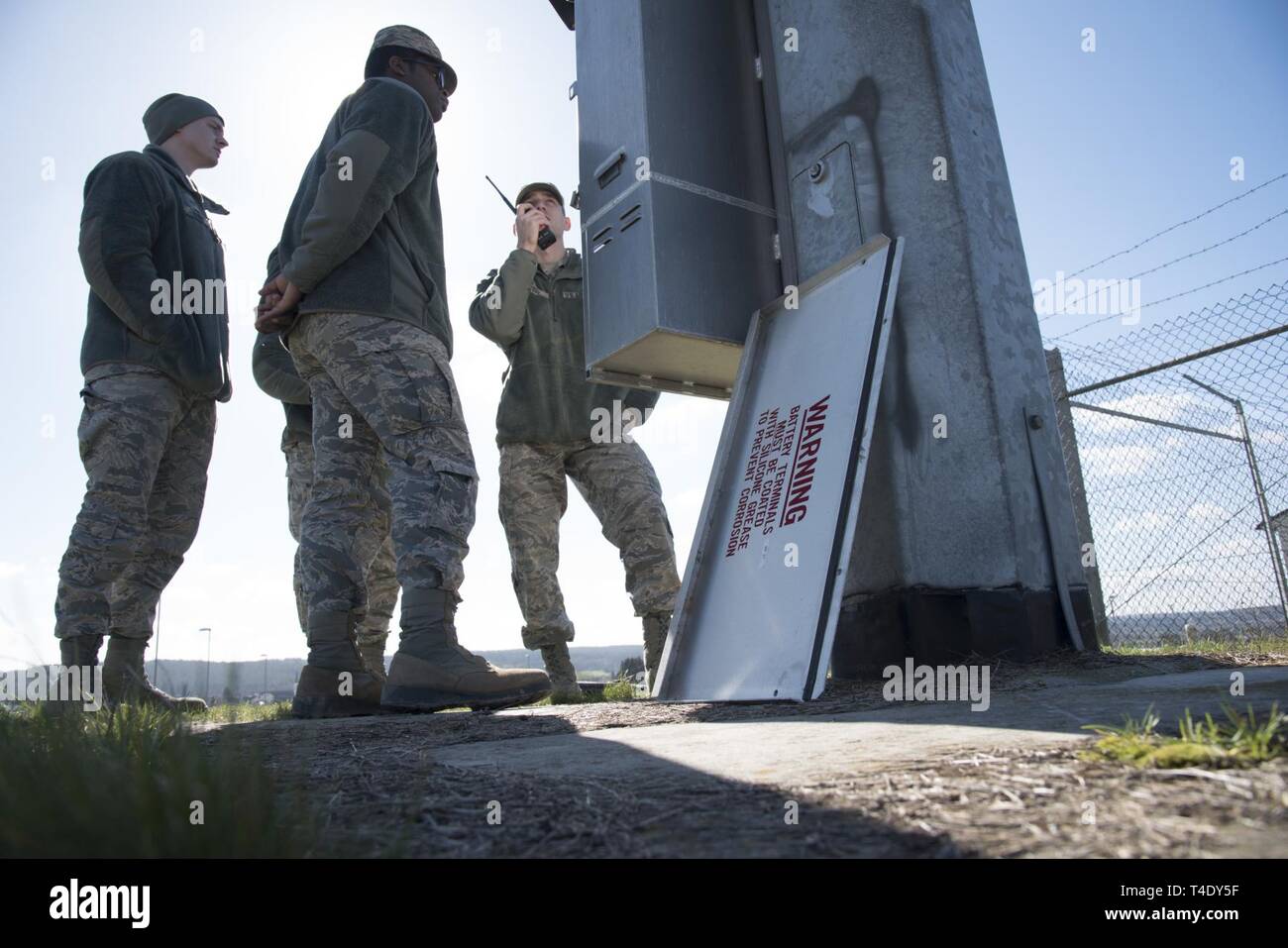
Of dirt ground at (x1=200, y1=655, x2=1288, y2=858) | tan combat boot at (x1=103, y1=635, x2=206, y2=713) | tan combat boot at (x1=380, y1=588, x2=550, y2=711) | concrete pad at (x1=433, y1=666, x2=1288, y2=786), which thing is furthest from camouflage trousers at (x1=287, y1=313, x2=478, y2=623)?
dirt ground at (x1=200, y1=655, x2=1288, y2=858)

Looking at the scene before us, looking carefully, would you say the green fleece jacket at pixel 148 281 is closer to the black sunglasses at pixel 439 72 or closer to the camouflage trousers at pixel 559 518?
the black sunglasses at pixel 439 72

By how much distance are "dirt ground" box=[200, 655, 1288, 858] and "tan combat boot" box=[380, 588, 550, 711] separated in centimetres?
108

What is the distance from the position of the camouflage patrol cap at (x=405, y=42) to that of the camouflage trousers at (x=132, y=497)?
4.48 ft

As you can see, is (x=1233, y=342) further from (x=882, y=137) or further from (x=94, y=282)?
(x=94, y=282)

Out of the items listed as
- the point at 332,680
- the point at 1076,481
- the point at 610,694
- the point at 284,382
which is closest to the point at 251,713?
the point at 332,680

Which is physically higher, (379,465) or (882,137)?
(882,137)

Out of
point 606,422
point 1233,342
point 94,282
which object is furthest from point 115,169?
point 1233,342

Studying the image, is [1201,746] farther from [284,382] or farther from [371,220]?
[284,382]

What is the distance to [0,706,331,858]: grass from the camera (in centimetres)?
75

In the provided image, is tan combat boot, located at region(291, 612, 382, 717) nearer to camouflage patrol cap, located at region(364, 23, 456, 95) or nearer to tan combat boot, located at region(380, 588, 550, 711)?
tan combat boot, located at region(380, 588, 550, 711)

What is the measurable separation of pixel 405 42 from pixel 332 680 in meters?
2.13

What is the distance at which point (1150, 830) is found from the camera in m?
0.73

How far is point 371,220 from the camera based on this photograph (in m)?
2.59
